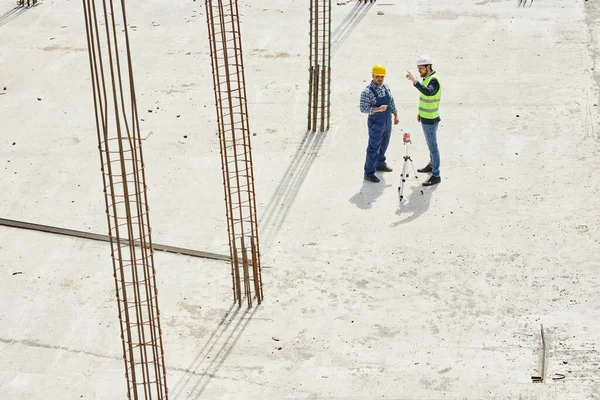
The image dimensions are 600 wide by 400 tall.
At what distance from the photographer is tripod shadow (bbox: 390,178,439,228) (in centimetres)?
1150

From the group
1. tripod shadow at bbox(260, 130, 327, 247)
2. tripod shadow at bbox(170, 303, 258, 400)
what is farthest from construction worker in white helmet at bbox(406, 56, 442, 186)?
tripod shadow at bbox(170, 303, 258, 400)

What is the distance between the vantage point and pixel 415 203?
464 inches

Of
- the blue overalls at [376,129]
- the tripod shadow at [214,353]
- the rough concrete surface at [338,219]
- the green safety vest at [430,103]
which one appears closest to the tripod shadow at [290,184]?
the rough concrete surface at [338,219]

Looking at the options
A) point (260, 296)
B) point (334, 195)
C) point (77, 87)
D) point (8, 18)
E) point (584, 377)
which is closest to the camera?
point (584, 377)

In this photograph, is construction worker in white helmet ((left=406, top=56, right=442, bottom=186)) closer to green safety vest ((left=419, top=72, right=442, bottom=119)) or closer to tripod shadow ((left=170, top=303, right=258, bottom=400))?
green safety vest ((left=419, top=72, right=442, bottom=119))

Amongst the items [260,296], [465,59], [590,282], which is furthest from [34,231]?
[465,59]

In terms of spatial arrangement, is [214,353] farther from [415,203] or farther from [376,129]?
[376,129]

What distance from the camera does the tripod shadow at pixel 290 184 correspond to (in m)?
11.5

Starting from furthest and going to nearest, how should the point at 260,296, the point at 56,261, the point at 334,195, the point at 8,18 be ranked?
1. the point at 8,18
2. the point at 334,195
3. the point at 56,261
4. the point at 260,296

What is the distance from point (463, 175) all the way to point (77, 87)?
6452 mm

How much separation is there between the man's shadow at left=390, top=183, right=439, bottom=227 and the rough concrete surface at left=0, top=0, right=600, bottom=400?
1.2 inches

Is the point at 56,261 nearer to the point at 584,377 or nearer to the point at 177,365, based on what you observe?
the point at 177,365

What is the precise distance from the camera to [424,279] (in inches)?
406

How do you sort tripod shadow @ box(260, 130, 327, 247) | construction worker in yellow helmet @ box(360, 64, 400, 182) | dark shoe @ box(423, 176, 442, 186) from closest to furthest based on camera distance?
tripod shadow @ box(260, 130, 327, 247), construction worker in yellow helmet @ box(360, 64, 400, 182), dark shoe @ box(423, 176, 442, 186)
